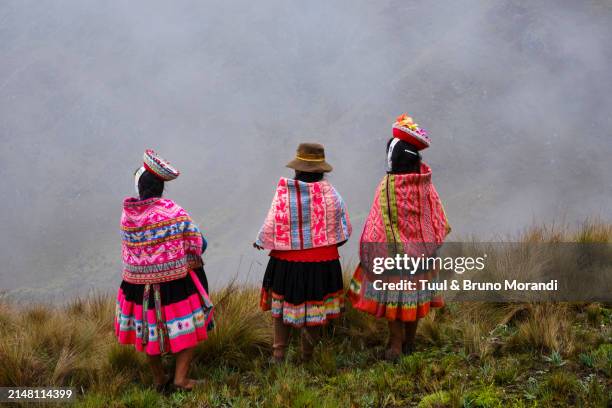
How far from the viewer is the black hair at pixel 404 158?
4.40 metres

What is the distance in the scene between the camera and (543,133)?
50.0m

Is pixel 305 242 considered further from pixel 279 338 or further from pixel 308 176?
pixel 279 338

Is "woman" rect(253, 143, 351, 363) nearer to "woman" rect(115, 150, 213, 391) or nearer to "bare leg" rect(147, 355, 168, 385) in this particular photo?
"woman" rect(115, 150, 213, 391)

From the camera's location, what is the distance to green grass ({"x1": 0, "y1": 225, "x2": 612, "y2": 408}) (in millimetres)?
3709

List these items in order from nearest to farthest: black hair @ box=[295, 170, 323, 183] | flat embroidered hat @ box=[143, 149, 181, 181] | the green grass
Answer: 1. the green grass
2. flat embroidered hat @ box=[143, 149, 181, 181]
3. black hair @ box=[295, 170, 323, 183]

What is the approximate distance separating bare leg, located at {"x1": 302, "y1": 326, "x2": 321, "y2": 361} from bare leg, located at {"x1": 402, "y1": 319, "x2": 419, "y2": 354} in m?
0.67

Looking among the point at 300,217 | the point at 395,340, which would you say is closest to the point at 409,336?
the point at 395,340

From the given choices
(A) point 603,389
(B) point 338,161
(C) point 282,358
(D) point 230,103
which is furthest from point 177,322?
(D) point 230,103

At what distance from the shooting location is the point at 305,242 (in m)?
4.45

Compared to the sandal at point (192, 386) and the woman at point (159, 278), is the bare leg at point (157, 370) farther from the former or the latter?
the sandal at point (192, 386)

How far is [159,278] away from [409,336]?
73.1 inches

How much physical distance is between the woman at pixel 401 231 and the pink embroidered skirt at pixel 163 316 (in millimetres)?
1203

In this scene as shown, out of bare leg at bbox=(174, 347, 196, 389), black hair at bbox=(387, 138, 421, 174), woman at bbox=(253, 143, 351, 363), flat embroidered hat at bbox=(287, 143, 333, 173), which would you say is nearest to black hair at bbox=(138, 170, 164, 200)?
woman at bbox=(253, 143, 351, 363)

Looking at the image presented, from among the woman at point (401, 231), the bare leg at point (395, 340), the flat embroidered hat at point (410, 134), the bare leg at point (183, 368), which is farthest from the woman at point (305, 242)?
the bare leg at point (183, 368)
